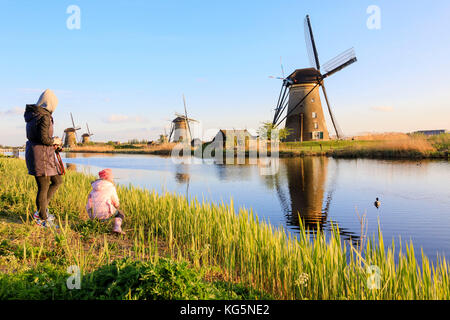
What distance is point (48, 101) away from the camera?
15.9 feet

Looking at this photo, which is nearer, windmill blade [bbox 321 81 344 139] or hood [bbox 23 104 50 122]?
hood [bbox 23 104 50 122]

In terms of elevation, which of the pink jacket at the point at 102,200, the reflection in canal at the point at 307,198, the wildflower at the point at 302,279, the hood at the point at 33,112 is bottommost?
the reflection in canal at the point at 307,198

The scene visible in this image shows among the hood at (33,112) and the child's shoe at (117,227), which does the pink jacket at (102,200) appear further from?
the hood at (33,112)

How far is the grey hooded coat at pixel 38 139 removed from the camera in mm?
4688

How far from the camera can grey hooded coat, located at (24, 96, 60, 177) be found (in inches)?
185

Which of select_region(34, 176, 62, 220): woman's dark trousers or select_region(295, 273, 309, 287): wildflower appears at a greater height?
select_region(34, 176, 62, 220): woman's dark trousers

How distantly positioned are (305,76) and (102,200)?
34481 millimetres

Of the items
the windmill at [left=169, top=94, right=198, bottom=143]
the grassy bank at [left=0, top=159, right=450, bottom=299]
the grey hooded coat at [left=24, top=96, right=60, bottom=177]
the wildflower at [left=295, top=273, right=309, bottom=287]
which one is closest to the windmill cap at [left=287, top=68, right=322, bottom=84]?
the windmill at [left=169, top=94, right=198, bottom=143]

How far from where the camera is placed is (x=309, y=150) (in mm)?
33562

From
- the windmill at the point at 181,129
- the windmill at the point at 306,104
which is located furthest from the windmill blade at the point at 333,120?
the windmill at the point at 181,129

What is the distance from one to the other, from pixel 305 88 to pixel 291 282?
35.4 meters

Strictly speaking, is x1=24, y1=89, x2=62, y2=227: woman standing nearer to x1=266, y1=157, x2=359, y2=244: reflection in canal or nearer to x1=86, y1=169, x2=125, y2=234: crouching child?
x1=86, y1=169, x2=125, y2=234: crouching child

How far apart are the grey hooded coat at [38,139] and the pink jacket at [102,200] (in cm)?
71
